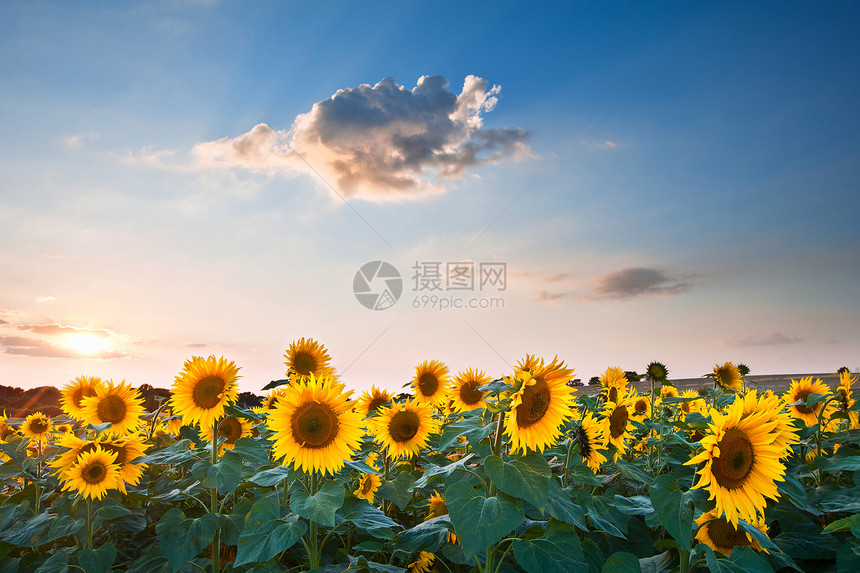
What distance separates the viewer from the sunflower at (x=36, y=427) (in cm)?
831

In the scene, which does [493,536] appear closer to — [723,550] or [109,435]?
[723,550]

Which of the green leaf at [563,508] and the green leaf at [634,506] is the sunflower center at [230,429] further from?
the green leaf at [634,506]

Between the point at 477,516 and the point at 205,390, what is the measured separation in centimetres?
287

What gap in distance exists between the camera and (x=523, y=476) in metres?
3.02

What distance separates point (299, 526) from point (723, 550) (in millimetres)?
3152

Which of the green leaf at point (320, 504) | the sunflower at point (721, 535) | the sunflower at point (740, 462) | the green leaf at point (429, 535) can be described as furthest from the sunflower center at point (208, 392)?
the sunflower at point (721, 535)

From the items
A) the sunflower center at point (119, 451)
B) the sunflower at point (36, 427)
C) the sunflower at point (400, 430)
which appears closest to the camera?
the sunflower center at point (119, 451)

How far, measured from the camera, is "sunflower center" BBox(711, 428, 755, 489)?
10.5 feet

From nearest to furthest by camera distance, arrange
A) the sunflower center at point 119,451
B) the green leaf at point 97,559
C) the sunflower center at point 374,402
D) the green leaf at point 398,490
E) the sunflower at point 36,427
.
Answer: the green leaf at point 97,559, the green leaf at point 398,490, the sunflower center at point 119,451, the sunflower center at point 374,402, the sunflower at point 36,427

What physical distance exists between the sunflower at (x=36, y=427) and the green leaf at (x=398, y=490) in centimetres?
656

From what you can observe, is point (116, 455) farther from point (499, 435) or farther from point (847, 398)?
point (847, 398)

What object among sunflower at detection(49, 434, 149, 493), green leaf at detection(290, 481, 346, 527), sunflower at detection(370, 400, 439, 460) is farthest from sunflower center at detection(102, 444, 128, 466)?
green leaf at detection(290, 481, 346, 527)

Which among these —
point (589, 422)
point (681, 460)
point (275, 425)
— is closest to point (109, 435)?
point (275, 425)

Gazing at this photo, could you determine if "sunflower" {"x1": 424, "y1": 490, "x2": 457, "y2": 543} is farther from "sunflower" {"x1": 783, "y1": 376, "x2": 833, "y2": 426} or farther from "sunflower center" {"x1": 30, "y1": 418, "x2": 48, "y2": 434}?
"sunflower center" {"x1": 30, "y1": 418, "x2": 48, "y2": 434}
